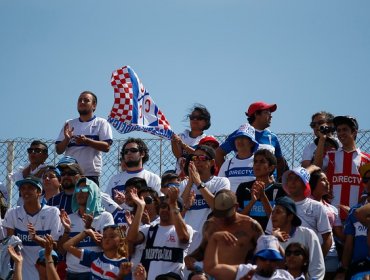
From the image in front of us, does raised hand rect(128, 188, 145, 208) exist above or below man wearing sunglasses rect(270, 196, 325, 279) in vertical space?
above

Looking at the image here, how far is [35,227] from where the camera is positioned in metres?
12.3

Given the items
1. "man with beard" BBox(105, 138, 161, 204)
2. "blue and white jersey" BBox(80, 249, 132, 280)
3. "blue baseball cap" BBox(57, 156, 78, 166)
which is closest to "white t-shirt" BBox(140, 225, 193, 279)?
"blue and white jersey" BBox(80, 249, 132, 280)

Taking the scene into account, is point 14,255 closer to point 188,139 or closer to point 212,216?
point 212,216

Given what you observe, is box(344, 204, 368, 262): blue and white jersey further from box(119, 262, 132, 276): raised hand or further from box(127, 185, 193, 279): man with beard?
box(119, 262, 132, 276): raised hand

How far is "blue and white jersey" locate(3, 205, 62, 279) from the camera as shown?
1220cm

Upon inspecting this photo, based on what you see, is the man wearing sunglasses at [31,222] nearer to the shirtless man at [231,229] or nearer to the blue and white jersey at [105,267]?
the blue and white jersey at [105,267]

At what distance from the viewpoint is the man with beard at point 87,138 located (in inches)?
557

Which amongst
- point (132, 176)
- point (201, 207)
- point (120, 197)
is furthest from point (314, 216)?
point (132, 176)

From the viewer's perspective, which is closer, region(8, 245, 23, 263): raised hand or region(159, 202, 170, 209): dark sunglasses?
region(159, 202, 170, 209): dark sunglasses

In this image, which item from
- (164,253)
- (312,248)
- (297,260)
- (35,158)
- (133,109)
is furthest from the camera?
(133,109)

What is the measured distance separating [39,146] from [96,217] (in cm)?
297

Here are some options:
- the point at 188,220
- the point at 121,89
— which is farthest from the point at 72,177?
the point at 121,89

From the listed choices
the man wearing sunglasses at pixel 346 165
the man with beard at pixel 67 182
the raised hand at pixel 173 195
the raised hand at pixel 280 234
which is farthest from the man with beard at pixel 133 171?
the raised hand at pixel 280 234

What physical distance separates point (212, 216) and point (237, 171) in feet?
5.38
